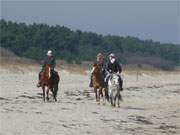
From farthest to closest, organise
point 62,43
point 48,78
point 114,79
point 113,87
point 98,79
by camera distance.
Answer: point 62,43 → point 98,79 → point 48,78 → point 113,87 → point 114,79

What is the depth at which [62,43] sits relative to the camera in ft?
396

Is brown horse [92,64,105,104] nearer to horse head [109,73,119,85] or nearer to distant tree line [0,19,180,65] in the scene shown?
horse head [109,73,119,85]

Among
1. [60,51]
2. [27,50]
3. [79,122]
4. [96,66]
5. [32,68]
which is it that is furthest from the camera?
[60,51]

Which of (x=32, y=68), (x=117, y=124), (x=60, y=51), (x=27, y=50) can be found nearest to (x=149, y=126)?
(x=117, y=124)

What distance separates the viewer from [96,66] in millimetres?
27625

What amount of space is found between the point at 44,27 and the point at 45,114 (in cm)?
9770

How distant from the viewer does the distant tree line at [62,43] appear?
334 ft

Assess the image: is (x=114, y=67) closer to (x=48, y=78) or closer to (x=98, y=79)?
(x=98, y=79)

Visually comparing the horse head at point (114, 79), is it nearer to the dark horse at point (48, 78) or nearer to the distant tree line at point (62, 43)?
the dark horse at point (48, 78)

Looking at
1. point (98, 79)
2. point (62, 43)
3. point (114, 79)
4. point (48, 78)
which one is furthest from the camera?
point (62, 43)

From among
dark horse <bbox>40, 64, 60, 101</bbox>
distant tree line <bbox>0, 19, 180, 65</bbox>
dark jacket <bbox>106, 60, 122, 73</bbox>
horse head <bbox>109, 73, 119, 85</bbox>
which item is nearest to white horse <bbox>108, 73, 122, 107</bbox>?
horse head <bbox>109, 73, 119, 85</bbox>

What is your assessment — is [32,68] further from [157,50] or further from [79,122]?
[157,50]

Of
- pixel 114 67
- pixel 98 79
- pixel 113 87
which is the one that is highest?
pixel 114 67

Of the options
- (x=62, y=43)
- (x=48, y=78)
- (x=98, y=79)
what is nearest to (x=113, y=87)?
(x=98, y=79)
